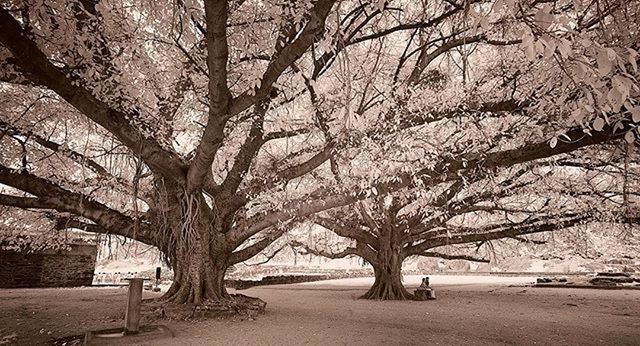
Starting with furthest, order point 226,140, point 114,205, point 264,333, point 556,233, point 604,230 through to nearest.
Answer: point 556,233
point 604,230
point 114,205
point 226,140
point 264,333

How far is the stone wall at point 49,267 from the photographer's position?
13344mm

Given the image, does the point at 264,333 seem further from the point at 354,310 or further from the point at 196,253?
the point at 354,310

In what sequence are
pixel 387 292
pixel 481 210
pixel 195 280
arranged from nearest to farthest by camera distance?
pixel 195 280, pixel 481 210, pixel 387 292

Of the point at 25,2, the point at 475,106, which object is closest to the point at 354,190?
the point at 475,106

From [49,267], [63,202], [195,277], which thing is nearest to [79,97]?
[63,202]

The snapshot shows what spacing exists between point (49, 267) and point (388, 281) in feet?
42.7

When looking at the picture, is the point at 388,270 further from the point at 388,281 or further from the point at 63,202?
the point at 63,202

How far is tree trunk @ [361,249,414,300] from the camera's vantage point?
42.3ft

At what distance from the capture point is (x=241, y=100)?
4.70 meters

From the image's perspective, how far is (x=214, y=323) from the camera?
6848 mm

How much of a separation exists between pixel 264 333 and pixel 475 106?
17.2 feet

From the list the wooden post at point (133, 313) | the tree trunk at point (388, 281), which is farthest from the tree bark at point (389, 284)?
the wooden post at point (133, 313)

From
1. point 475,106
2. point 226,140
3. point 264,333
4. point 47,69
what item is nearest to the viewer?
point 47,69

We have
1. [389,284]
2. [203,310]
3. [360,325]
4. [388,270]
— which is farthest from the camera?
[388,270]
